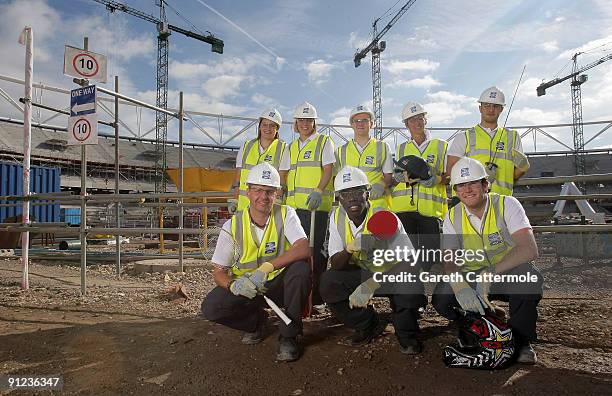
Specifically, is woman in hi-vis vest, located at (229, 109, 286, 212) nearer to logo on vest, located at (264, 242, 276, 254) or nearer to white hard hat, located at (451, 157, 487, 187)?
logo on vest, located at (264, 242, 276, 254)

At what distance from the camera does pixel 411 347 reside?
3428 mm

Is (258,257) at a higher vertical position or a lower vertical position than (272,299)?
higher

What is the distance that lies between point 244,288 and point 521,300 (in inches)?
82.5

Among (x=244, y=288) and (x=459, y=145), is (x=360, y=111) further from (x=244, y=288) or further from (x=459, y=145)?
(x=244, y=288)

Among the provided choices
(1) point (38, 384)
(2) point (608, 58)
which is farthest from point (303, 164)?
(2) point (608, 58)

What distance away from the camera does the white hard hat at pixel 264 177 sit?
380 cm

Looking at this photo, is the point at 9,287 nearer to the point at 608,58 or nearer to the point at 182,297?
A: the point at 182,297

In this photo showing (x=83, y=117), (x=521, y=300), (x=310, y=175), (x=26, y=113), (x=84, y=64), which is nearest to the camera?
(x=521, y=300)

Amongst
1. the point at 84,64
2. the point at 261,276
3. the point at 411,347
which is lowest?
the point at 411,347

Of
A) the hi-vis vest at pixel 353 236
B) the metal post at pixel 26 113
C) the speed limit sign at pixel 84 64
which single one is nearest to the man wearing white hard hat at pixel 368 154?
the hi-vis vest at pixel 353 236

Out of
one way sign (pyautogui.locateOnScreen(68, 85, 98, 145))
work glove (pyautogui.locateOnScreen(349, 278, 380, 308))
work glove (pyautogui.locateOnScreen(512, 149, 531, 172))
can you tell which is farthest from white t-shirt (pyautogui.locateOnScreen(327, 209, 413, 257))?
one way sign (pyautogui.locateOnScreen(68, 85, 98, 145))

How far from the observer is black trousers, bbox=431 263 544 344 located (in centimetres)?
327

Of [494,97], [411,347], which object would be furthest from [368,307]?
[494,97]

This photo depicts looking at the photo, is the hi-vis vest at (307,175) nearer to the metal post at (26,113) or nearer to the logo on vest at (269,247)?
the logo on vest at (269,247)
